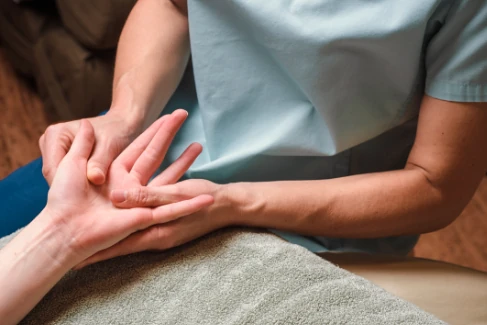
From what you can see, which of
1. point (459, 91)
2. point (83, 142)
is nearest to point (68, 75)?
point (83, 142)

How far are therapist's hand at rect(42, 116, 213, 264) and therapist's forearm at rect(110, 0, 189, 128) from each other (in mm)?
142

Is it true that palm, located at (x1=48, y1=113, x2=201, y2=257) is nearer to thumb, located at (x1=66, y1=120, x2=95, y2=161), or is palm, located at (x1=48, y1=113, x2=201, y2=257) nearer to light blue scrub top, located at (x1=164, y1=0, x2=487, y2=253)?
thumb, located at (x1=66, y1=120, x2=95, y2=161)

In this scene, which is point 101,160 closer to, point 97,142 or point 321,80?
point 97,142

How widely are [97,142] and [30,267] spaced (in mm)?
189

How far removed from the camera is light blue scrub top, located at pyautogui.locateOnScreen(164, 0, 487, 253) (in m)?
0.58

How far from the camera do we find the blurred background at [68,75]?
50.9 inches

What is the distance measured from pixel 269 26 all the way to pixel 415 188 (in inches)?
11.4

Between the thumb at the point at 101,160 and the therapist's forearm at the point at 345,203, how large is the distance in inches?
6.5

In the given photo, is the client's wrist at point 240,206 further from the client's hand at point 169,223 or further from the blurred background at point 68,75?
the blurred background at point 68,75

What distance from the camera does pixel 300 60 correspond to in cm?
63

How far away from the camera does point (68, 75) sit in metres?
1.42

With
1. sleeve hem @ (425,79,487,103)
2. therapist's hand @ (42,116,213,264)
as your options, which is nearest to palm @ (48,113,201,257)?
therapist's hand @ (42,116,213,264)

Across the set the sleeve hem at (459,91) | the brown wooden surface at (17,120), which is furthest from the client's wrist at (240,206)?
the brown wooden surface at (17,120)

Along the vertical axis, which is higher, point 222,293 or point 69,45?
point 69,45
